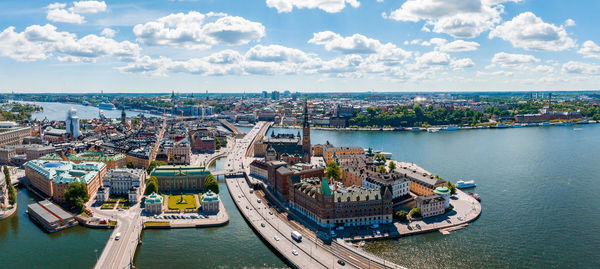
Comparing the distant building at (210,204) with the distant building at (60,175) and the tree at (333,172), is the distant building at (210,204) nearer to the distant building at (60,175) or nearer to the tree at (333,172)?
the distant building at (60,175)

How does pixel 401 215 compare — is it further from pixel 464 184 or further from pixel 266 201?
pixel 464 184

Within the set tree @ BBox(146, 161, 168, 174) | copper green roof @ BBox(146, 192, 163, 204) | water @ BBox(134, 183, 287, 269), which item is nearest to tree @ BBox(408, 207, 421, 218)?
water @ BBox(134, 183, 287, 269)

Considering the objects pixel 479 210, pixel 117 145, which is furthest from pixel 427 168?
pixel 117 145

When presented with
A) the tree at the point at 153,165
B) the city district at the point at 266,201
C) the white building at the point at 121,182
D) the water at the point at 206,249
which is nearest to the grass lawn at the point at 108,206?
the city district at the point at 266,201

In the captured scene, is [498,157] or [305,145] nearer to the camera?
[305,145]

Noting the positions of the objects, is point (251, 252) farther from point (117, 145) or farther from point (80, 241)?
point (117, 145)

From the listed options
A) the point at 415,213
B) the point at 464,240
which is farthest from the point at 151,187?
the point at 464,240
